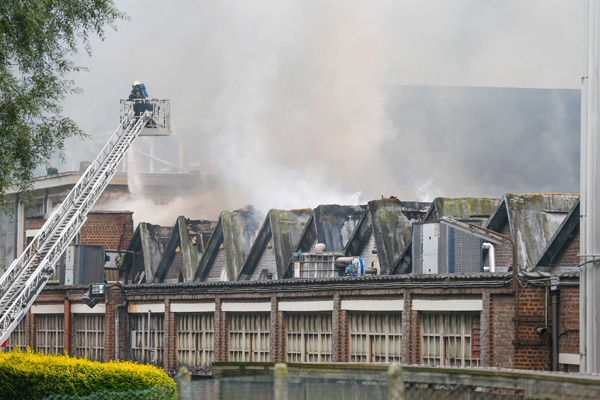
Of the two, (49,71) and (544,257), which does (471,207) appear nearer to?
(544,257)

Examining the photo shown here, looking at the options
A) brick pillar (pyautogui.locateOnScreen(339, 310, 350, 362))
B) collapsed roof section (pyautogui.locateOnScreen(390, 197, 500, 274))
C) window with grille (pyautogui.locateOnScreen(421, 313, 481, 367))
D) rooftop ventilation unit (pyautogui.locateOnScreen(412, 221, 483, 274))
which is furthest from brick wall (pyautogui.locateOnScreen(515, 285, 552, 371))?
collapsed roof section (pyautogui.locateOnScreen(390, 197, 500, 274))

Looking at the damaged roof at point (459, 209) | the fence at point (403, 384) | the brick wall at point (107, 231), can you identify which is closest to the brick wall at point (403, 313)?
the damaged roof at point (459, 209)

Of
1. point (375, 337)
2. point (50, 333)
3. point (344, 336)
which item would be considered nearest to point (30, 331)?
point (50, 333)

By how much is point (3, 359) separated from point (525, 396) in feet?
44.3

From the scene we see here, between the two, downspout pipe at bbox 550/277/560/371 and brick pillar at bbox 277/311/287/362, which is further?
brick pillar at bbox 277/311/287/362

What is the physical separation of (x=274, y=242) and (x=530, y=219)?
38.8 ft

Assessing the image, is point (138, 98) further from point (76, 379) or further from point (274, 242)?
point (76, 379)

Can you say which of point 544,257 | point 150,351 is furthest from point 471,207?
point 150,351

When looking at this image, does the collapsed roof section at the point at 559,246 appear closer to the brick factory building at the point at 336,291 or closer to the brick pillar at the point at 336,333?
the brick factory building at the point at 336,291

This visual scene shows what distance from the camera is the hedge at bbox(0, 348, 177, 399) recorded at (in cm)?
1936

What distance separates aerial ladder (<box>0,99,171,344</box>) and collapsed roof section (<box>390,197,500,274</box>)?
12.7 m

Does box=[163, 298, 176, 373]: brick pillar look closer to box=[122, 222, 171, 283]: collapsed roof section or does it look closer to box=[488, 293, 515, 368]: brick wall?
box=[122, 222, 171, 283]: collapsed roof section

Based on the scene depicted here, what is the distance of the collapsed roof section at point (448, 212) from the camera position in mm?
33656

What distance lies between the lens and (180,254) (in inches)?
1758
